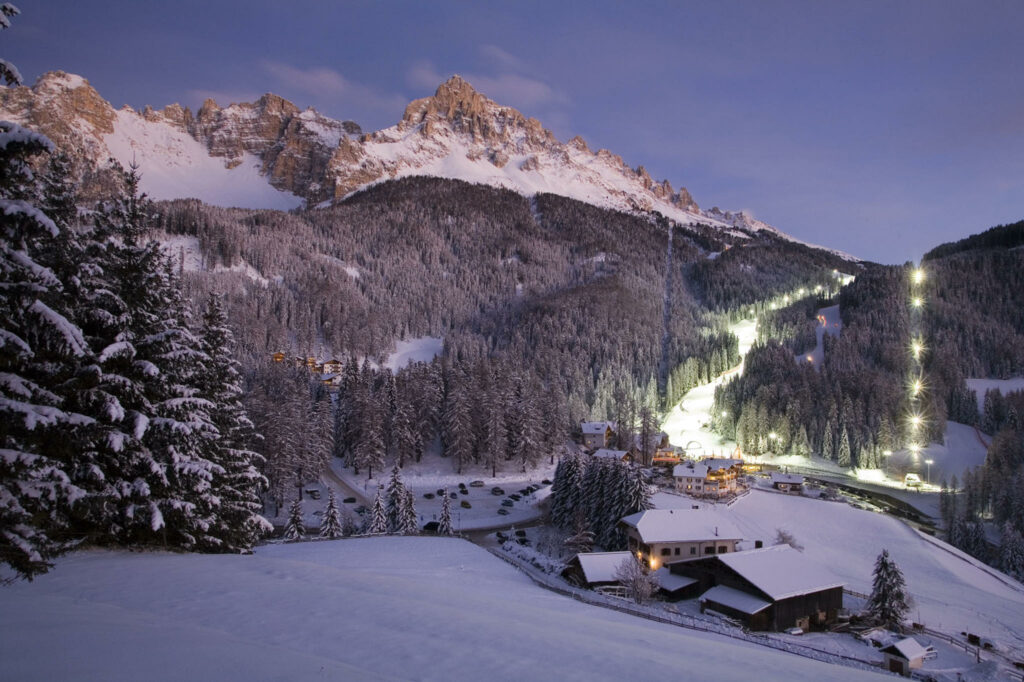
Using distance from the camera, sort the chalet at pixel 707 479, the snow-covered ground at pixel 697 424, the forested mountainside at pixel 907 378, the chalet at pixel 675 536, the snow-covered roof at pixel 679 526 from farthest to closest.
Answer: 1. the snow-covered ground at pixel 697 424
2. the forested mountainside at pixel 907 378
3. the chalet at pixel 707 479
4. the snow-covered roof at pixel 679 526
5. the chalet at pixel 675 536

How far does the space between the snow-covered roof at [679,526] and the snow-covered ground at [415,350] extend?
9254cm

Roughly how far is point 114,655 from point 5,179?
7176mm

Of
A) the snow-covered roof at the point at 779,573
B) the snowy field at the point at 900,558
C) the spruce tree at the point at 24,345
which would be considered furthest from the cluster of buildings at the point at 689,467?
the spruce tree at the point at 24,345

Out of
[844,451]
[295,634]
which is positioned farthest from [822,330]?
[295,634]

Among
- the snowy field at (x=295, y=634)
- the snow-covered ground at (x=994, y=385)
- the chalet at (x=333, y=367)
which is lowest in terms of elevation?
the snowy field at (x=295, y=634)

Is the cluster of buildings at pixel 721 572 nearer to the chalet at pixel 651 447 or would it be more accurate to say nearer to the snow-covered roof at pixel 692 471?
the snow-covered roof at pixel 692 471

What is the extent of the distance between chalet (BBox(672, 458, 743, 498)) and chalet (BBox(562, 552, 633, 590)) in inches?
1096

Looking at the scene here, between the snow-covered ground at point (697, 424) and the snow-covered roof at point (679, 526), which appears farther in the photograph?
the snow-covered ground at point (697, 424)

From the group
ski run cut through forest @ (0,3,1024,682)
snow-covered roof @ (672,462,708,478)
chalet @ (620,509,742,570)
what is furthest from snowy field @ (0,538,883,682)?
snow-covered roof @ (672,462,708,478)

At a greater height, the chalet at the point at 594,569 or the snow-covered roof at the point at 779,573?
the snow-covered roof at the point at 779,573

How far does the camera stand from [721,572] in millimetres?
33875

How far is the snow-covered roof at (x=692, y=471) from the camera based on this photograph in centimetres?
6516

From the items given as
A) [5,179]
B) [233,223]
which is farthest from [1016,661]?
[233,223]

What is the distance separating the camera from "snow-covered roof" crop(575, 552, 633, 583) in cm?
3472
